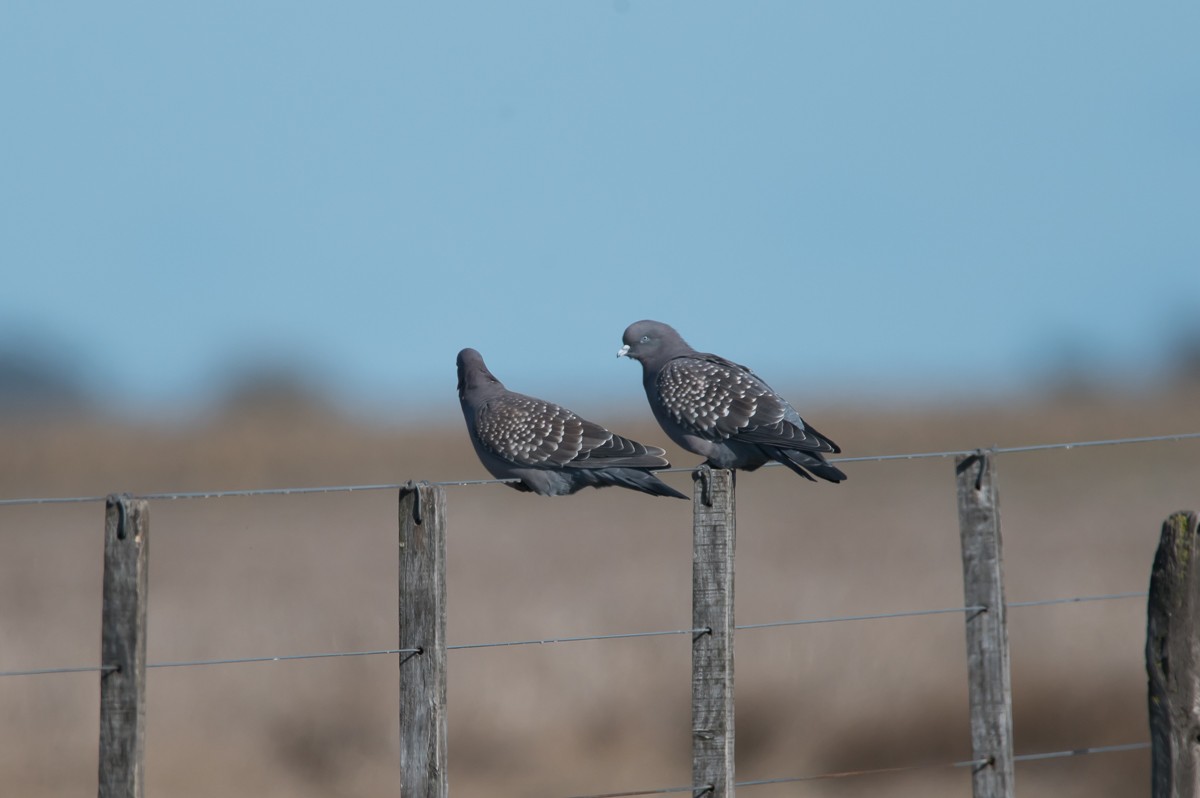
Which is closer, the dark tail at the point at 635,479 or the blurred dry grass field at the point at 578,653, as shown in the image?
the dark tail at the point at 635,479

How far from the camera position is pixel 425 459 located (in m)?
21.6

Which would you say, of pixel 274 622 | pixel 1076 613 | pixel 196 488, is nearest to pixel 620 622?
pixel 274 622

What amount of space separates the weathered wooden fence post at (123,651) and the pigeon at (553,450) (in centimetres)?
233

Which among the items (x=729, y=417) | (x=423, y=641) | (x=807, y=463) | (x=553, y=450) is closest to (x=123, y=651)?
(x=423, y=641)

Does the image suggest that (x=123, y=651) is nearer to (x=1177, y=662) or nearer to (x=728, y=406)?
(x=1177, y=662)

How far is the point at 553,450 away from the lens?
633 centimetres

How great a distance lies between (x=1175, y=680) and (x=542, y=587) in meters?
6.33

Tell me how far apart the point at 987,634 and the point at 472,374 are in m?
2.83

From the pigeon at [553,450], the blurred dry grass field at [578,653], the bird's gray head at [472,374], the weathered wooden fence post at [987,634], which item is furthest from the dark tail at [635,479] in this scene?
the blurred dry grass field at [578,653]

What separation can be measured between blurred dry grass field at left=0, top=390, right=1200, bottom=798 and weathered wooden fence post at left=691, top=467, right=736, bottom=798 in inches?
175

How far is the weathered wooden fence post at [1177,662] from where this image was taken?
15.6 feet

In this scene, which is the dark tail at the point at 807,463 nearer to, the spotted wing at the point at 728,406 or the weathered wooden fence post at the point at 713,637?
the spotted wing at the point at 728,406

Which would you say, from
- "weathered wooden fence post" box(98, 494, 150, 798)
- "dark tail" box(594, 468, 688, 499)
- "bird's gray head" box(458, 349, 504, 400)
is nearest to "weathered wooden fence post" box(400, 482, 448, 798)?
"weathered wooden fence post" box(98, 494, 150, 798)

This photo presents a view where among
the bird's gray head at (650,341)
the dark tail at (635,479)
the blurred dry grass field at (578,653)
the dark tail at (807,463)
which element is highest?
the bird's gray head at (650,341)
